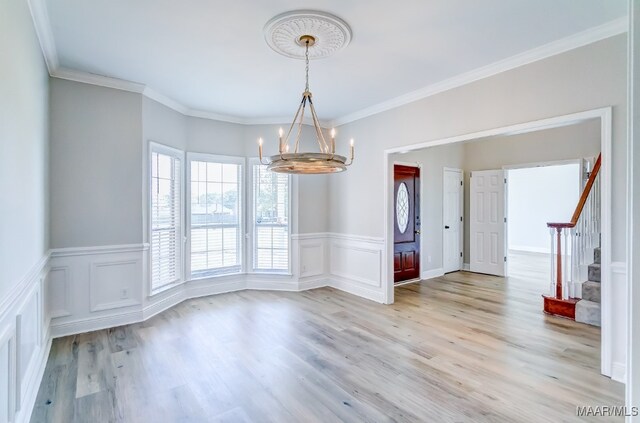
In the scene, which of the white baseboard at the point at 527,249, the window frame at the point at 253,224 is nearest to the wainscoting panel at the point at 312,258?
the window frame at the point at 253,224

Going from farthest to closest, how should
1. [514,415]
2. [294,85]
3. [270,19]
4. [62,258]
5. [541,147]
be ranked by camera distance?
1. [541,147]
2. [294,85]
3. [62,258]
4. [270,19]
5. [514,415]

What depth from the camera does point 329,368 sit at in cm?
286

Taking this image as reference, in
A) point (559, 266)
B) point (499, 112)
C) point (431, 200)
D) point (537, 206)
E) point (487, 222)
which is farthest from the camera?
point (537, 206)

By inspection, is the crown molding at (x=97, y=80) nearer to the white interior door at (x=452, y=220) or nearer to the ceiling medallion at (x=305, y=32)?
the ceiling medallion at (x=305, y=32)

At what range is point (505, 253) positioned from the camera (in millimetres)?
6543

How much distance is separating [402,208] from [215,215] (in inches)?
135

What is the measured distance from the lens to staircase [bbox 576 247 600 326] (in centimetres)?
390

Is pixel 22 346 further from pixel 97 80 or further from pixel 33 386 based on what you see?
pixel 97 80

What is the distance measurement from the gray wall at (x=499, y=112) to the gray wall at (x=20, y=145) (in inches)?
153

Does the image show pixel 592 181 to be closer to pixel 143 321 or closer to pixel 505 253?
pixel 505 253

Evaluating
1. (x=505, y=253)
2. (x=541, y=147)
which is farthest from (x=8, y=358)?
(x=541, y=147)

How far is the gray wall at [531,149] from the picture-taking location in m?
5.77

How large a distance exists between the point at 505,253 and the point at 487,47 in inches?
191

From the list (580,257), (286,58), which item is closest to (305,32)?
(286,58)
